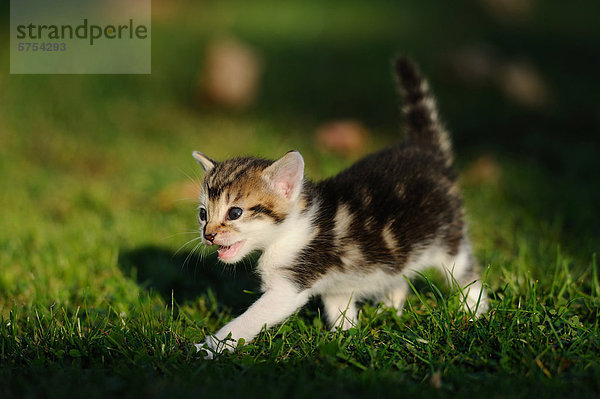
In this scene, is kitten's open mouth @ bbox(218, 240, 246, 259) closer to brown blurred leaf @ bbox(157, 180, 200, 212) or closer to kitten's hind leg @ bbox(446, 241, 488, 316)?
kitten's hind leg @ bbox(446, 241, 488, 316)

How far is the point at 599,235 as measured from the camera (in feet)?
15.7

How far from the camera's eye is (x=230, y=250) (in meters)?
3.29

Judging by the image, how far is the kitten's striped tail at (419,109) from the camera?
4.31 meters

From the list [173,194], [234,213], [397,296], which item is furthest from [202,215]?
[173,194]

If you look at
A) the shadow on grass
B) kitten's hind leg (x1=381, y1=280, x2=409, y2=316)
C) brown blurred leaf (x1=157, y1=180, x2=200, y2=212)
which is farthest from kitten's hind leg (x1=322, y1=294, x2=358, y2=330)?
brown blurred leaf (x1=157, y1=180, x2=200, y2=212)

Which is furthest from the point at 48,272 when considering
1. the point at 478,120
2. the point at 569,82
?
the point at 569,82

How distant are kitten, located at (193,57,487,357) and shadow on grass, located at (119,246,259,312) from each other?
698 mm

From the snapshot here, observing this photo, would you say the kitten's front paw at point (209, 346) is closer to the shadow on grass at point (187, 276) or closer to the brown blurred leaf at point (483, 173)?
the shadow on grass at point (187, 276)

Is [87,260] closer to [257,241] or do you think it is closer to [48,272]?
[48,272]

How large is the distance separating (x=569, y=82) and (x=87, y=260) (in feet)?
27.8

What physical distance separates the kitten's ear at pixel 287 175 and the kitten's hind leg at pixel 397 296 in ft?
3.39

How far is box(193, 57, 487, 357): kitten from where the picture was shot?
128 inches

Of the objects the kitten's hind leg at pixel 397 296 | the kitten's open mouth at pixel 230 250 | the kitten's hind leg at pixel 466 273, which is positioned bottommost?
the kitten's hind leg at pixel 397 296

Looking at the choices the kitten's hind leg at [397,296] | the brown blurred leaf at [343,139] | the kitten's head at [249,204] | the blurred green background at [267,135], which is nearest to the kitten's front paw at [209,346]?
the kitten's head at [249,204]
